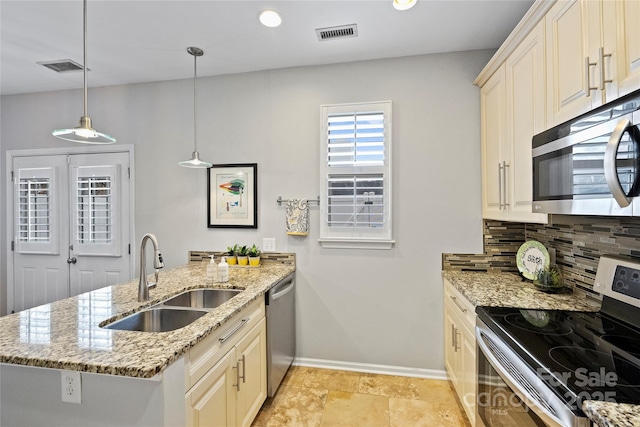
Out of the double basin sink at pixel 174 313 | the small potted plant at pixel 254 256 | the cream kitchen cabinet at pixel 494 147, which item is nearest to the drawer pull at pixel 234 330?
the double basin sink at pixel 174 313

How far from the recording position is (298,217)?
8.80ft

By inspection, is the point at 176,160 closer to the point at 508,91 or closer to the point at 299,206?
the point at 299,206

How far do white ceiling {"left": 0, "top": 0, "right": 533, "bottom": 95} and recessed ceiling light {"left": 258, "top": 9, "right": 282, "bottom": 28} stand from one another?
0.04 meters

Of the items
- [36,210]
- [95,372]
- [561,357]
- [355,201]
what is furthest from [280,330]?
[36,210]

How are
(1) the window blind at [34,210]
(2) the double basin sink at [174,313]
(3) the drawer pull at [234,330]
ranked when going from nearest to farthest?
(3) the drawer pull at [234,330], (2) the double basin sink at [174,313], (1) the window blind at [34,210]

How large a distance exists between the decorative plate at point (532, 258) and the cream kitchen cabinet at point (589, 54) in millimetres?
943

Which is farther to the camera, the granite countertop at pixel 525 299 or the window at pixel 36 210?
the window at pixel 36 210

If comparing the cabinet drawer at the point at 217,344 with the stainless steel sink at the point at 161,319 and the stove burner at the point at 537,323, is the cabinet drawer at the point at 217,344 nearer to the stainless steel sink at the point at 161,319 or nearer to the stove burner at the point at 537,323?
the stainless steel sink at the point at 161,319

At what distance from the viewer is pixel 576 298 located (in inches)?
68.9

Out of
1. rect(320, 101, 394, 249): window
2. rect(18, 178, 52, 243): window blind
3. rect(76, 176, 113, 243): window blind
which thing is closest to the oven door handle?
rect(320, 101, 394, 249): window

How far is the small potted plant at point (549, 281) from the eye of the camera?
1.84 metres

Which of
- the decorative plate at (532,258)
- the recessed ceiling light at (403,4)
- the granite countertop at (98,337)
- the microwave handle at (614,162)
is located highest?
the recessed ceiling light at (403,4)

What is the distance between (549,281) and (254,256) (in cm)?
217

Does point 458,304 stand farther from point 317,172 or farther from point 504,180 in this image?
point 317,172
